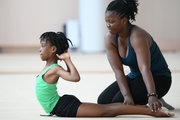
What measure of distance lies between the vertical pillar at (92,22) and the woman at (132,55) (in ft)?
28.1

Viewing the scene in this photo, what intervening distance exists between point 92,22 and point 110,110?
906cm

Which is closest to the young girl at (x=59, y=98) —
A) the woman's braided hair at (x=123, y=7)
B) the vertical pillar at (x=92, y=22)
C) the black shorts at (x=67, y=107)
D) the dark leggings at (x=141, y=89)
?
the black shorts at (x=67, y=107)

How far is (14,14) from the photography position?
13141 millimetres

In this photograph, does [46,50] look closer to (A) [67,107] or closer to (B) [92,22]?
(A) [67,107]

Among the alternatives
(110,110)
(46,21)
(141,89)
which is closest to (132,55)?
(141,89)

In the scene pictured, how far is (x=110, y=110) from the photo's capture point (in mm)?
3230

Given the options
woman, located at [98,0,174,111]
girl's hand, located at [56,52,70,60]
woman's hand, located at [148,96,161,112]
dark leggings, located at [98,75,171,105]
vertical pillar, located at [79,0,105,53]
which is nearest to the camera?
woman's hand, located at [148,96,161,112]

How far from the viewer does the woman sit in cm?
326

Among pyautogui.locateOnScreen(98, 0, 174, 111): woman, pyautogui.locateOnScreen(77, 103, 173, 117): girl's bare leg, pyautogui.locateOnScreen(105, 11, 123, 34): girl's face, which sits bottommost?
pyautogui.locateOnScreen(77, 103, 173, 117): girl's bare leg

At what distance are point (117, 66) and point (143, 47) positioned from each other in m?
0.33

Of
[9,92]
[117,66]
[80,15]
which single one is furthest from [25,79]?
[80,15]

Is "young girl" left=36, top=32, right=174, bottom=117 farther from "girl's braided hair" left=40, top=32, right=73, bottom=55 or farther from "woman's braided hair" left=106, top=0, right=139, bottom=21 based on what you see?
"woman's braided hair" left=106, top=0, right=139, bottom=21

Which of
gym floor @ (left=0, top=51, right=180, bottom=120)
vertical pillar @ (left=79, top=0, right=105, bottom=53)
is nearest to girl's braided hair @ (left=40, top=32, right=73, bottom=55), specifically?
gym floor @ (left=0, top=51, right=180, bottom=120)

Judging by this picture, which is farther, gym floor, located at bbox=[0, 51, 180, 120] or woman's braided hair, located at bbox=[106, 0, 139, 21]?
gym floor, located at bbox=[0, 51, 180, 120]
